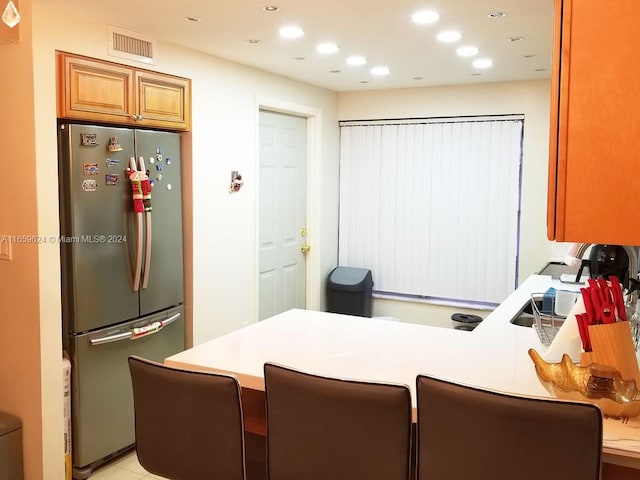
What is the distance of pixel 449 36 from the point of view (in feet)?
11.5

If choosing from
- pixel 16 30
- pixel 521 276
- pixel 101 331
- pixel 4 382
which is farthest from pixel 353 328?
pixel 521 276

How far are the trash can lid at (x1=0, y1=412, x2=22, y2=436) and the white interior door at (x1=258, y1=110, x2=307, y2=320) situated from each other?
6.96ft

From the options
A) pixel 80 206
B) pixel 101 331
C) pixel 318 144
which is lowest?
pixel 101 331

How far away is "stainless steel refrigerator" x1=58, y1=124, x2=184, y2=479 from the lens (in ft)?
10.3

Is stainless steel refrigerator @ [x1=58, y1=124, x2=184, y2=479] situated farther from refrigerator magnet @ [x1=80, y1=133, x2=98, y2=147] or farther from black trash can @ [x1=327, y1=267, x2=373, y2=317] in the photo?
black trash can @ [x1=327, y1=267, x2=373, y2=317]

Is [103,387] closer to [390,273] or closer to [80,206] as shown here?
[80,206]

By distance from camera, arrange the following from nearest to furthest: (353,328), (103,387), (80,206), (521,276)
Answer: (353,328)
(80,206)
(103,387)
(521,276)

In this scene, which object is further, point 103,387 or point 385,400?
point 103,387

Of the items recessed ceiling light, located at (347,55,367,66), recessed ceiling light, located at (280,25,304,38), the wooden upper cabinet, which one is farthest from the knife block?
recessed ceiling light, located at (347,55,367,66)

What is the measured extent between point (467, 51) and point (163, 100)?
197 centimetres

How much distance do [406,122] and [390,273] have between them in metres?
1.42

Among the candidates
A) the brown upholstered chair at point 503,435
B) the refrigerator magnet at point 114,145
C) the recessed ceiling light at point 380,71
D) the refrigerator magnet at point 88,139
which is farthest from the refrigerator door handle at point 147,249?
the brown upholstered chair at point 503,435

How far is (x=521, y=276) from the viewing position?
5184 millimetres

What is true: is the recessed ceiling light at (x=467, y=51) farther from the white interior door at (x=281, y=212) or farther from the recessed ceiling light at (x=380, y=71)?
the white interior door at (x=281, y=212)
